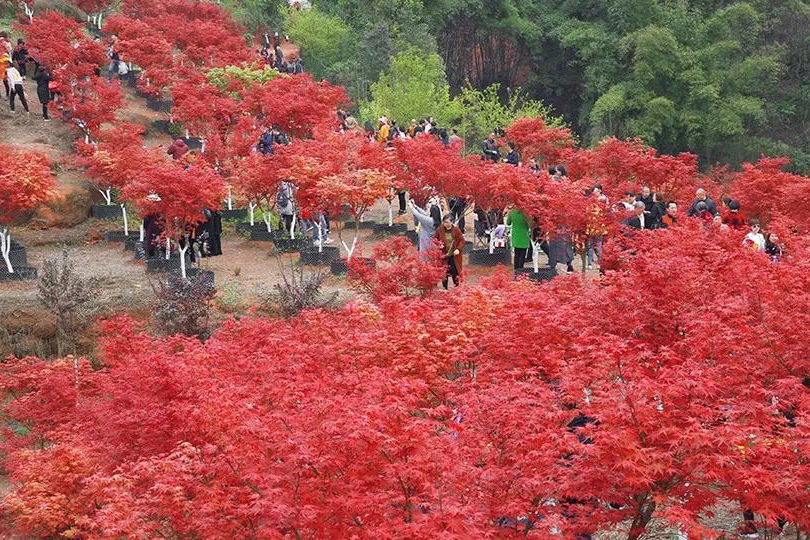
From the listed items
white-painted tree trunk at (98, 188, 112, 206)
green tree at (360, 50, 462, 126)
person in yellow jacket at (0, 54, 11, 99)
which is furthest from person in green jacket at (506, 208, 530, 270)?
green tree at (360, 50, 462, 126)

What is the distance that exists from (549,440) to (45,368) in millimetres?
7788

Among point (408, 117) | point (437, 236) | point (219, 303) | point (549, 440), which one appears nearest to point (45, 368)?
point (219, 303)

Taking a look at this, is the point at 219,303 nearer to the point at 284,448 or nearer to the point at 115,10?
the point at 284,448

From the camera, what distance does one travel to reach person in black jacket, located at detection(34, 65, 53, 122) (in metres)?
27.1

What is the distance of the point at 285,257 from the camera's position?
21.3 meters

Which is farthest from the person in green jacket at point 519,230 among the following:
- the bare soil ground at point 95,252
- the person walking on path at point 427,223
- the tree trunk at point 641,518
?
the tree trunk at point 641,518

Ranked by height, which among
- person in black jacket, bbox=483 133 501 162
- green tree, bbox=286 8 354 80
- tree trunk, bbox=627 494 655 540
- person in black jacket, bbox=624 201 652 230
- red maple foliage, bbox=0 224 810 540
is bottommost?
tree trunk, bbox=627 494 655 540

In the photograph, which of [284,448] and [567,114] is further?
[567,114]

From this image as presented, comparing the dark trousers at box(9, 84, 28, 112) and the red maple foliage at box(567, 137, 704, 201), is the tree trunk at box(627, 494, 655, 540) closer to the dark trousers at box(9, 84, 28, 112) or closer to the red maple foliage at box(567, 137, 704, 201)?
the red maple foliage at box(567, 137, 704, 201)

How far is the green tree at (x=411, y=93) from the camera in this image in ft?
116

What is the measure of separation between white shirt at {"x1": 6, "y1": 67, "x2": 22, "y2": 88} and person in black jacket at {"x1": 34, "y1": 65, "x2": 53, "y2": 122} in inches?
20.2

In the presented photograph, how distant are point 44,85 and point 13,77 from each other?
2.81ft

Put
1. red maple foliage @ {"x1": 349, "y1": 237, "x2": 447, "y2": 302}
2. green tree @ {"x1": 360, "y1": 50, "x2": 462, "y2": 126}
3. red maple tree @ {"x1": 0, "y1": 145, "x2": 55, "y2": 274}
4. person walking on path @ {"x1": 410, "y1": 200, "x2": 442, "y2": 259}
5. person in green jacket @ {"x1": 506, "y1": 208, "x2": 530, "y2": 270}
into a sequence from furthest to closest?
green tree @ {"x1": 360, "y1": 50, "x2": 462, "y2": 126} → red maple tree @ {"x1": 0, "y1": 145, "x2": 55, "y2": 274} → person in green jacket @ {"x1": 506, "y1": 208, "x2": 530, "y2": 270} → person walking on path @ {"x1": 410, "y1": 200, "x2": 442, "y2": 259} → red maple foliage @ {"x1": 349, "y1": 237, "x2": 447, "y2": 302}

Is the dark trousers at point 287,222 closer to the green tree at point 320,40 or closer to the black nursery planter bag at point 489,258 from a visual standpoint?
the black nursery planter bag at point 489,258
